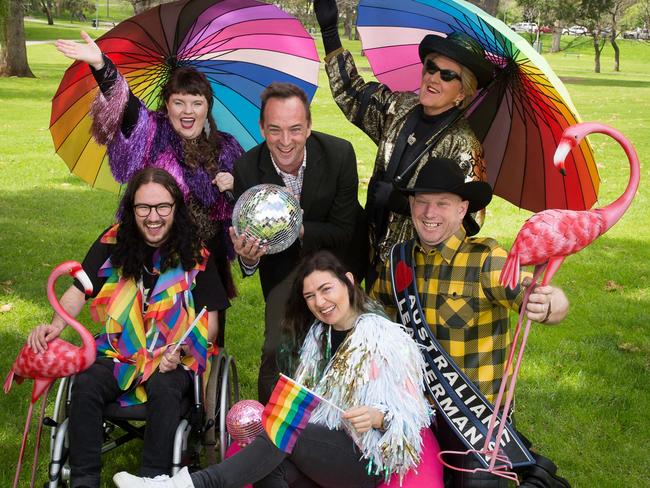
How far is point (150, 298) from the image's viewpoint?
3.79 meters

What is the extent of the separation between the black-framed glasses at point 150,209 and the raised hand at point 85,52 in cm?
72

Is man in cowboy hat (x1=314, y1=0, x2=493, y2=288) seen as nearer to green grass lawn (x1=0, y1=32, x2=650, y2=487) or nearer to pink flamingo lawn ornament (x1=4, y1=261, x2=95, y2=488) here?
pink flamingo lawn ornament (x1=4, y1=261, x2=95, y2=488)

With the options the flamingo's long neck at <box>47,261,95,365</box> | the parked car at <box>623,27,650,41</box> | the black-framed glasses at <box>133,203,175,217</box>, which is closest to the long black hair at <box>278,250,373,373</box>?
the black-framed glasses at <box>133,203,175,217</box>

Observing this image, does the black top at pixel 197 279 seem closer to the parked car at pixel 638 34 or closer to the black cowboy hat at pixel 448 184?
the black cowboy hat at pixel 448 184

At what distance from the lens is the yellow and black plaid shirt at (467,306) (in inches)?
140

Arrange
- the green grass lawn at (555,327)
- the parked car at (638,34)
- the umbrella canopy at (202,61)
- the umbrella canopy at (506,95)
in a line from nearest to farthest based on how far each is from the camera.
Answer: the umbrella canopy at (506,95) < the umbrella canopy at (202,61) < the green grass lawn at (555,327) < the parked car at (638,34)

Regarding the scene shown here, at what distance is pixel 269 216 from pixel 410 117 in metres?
0.93

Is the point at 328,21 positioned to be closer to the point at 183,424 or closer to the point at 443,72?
the point at 443,72

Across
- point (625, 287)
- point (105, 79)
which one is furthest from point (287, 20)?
point (625, 287)

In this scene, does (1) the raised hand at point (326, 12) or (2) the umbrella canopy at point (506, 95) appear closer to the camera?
(2) the umbrella canopy at point (506, 95)

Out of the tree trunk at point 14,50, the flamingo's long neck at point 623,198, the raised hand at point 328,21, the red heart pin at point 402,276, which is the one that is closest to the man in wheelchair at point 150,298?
the red heart pin at point 402,276

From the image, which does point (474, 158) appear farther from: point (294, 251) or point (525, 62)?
point (294, 251)

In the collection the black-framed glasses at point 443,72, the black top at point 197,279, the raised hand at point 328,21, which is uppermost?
the raised hand at point 328,21

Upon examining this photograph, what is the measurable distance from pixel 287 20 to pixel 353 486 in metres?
2.62
